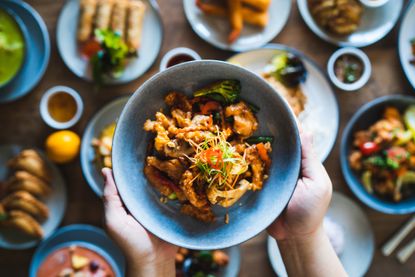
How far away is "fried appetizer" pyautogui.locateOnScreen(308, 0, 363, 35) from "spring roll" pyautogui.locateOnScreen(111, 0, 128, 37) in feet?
3.91

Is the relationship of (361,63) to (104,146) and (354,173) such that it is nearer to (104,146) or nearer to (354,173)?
(354,173)

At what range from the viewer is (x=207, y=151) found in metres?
1.86

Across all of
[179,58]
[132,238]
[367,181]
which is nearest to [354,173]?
[367,181]

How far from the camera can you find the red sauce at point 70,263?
2.78m

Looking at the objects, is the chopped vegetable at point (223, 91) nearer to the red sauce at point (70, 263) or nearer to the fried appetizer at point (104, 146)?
the fried appetizer at point (104, 146)

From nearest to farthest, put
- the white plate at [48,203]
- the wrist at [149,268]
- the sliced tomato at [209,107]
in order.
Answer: the sliced tomato at [209,107]
the wrist at [149,268]
the white plate at [48,203]

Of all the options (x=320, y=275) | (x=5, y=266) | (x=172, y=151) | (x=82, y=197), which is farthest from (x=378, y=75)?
(x=5, y=266)

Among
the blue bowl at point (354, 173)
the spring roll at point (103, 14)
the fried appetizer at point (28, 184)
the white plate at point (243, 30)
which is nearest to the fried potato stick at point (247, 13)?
the white plate at point (243, 30)

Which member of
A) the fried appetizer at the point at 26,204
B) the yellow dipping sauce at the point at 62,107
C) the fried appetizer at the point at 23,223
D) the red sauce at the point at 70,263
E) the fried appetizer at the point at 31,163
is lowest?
the red sauce at the point at 70,263

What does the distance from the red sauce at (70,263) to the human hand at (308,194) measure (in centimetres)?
126

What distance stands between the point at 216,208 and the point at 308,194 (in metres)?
0.43

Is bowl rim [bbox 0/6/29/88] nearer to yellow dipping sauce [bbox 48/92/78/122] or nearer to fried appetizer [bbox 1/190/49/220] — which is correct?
yellow dipping sauce [bbox 48/92/78/122]

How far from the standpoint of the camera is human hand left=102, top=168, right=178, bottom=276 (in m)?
2.07

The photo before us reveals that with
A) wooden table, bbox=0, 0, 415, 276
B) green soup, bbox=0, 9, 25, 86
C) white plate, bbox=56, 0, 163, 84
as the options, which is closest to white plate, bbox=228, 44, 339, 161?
wooden table, bbox=0, 0, 415, 276
